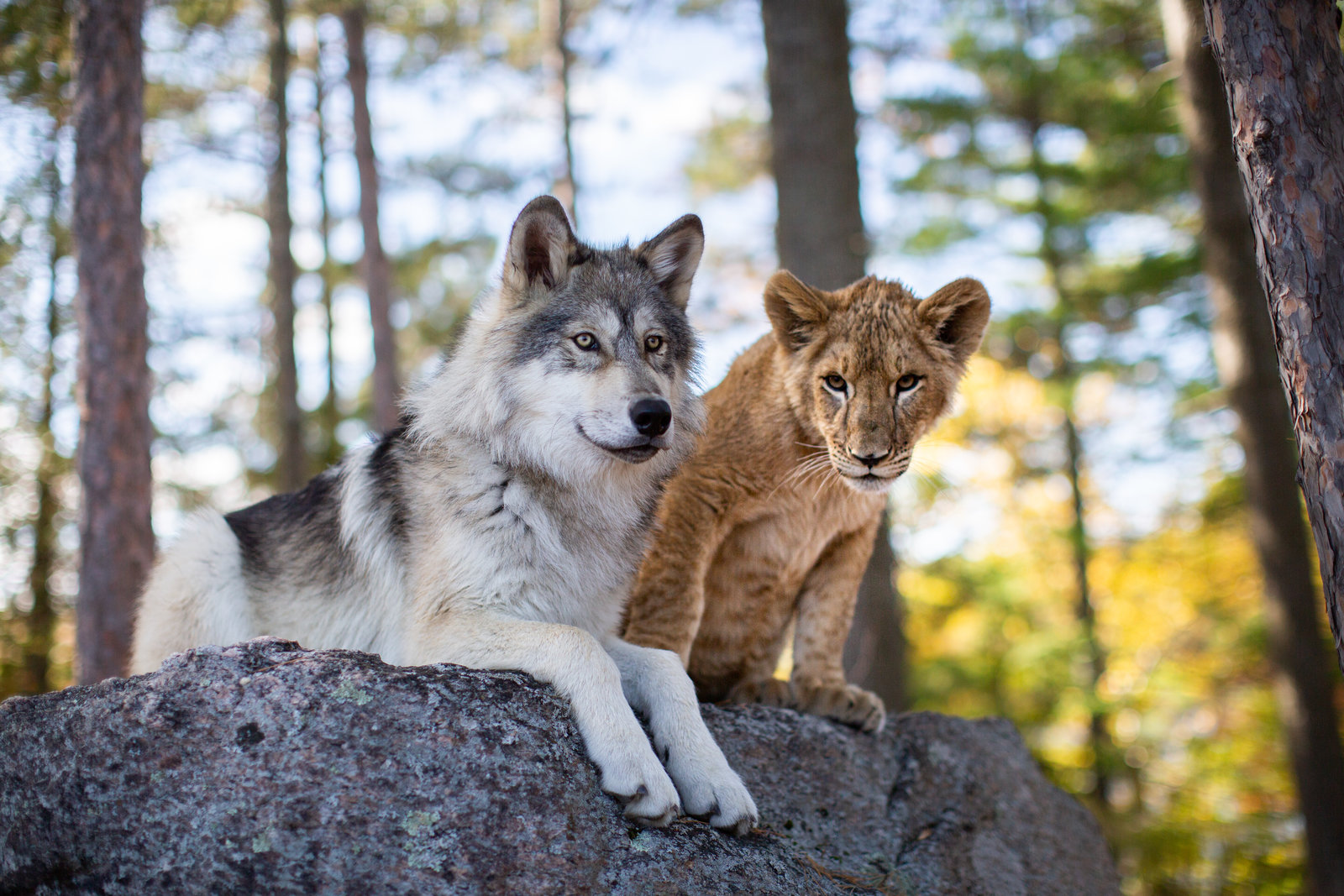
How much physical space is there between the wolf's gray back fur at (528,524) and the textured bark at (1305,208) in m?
2.06

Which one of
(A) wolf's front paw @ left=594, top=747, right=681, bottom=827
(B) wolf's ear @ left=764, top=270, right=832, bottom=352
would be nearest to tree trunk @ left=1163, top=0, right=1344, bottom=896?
(B) wolf's ear @ left=764, top=270, right=832, bottom=352

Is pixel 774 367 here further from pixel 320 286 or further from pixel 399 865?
pixel 320 286

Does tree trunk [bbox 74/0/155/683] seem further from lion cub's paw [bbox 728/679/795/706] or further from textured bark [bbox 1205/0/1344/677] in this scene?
textured bark [bbox 1205/0/1344/677]

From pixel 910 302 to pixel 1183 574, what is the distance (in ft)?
48.0

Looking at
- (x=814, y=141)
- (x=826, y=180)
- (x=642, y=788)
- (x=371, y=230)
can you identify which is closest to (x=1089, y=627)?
(x=826, y=180)

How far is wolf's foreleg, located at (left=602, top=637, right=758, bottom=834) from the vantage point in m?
2.78

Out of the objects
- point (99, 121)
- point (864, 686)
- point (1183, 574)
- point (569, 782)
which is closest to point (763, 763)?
point (569, 782)

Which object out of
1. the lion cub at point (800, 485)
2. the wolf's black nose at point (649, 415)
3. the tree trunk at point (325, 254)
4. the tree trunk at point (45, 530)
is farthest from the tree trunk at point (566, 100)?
the wolf's black nose at point (649, 415)

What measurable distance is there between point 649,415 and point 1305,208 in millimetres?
2223

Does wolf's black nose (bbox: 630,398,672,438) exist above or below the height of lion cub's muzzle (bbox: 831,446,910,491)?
above

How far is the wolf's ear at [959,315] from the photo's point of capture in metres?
4.10

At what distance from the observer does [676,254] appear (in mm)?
3828

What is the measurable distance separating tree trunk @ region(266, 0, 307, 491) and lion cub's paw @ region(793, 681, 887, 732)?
10756mm

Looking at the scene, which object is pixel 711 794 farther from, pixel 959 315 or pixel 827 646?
pixel 959 315
